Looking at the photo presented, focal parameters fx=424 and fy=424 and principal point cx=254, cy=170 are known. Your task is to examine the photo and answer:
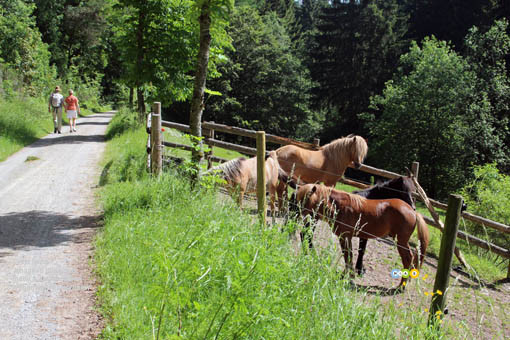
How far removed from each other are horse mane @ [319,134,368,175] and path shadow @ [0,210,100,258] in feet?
16.3

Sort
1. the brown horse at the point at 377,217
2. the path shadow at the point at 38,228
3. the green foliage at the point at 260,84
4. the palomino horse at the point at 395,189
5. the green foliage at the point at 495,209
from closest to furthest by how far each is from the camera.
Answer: the path shadow at the point at 38,228 → the brown horse at the point at 377,217 → the palomino horse at the point at 395,189 → the green foliage at the point at 495,209 → the green foliage at the point at 260,84

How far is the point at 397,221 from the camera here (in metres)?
6.36

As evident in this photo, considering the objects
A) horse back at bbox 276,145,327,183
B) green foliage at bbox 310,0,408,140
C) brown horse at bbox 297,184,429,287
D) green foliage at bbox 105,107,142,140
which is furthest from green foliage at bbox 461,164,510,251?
green foliage at bbox 310,0,408,140

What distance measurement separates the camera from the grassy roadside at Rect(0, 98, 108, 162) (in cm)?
1319

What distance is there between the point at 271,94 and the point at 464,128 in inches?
677

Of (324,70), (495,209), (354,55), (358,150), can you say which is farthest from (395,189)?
(324,70)

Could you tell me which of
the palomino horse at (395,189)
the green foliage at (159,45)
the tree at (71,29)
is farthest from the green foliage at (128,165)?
the tree at (71,29)

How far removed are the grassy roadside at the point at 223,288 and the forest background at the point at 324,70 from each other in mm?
10164

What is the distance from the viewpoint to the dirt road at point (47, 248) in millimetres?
3732

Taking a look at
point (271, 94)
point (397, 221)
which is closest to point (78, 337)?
point (397, 221)

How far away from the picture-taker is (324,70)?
40.6 m

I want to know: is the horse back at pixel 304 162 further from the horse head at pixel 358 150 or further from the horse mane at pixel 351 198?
the horse mane at pixel 351 198

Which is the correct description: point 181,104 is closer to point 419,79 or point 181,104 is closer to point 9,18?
point 9,18

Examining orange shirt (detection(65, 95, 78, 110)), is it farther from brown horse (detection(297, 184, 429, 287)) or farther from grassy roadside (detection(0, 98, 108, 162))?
brown horse (detection(297, 184, 429, 287))
